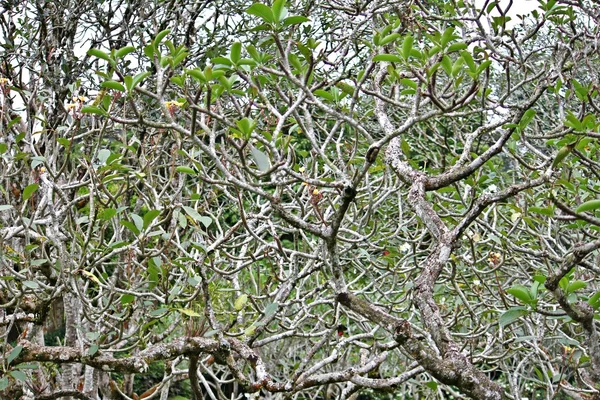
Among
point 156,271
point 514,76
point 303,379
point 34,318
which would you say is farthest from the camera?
point 514,76

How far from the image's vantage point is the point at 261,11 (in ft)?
5.75

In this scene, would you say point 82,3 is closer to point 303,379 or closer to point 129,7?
point 129,7

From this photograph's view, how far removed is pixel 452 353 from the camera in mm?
1521

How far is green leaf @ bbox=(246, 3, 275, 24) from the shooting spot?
1.72 metres

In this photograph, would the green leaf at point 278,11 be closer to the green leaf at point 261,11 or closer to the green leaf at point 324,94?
the green leaf at point 261,11

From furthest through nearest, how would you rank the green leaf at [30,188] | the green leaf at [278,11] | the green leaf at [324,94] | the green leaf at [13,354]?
the green leaf at [13,354] < the green leaf at [30,188] < the green leaf at [324,94] < the green leaf at [278,11]

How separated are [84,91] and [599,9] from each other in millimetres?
2742

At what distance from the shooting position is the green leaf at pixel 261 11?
1721 mm

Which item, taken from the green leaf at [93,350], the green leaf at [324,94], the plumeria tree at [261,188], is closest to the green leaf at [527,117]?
the plumeria tree at [261,188]

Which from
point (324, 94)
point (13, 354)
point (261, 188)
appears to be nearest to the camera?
point (324, 94)

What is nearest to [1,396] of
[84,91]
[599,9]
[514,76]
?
[84,91]

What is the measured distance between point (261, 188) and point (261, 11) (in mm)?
733

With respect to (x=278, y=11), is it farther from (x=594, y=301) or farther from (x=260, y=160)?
(x=594, y=301)

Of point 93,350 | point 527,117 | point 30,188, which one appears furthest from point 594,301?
point 30,188
